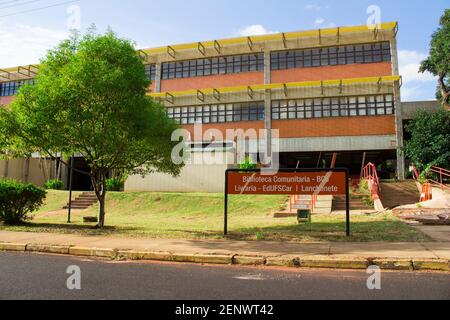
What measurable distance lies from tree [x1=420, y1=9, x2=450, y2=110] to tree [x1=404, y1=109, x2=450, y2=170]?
2.26m

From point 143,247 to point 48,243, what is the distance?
2.55 meters

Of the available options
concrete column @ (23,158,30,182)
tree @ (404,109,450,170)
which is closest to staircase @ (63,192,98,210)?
concrete column @ (23,158,30,182)

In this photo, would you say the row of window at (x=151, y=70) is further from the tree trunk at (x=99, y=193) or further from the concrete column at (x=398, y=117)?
the tree trunk at (x=99, y=193)

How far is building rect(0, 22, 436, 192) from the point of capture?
2952 cm

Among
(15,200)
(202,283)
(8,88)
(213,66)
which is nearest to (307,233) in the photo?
(202,283)

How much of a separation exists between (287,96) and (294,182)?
23366 millimetres

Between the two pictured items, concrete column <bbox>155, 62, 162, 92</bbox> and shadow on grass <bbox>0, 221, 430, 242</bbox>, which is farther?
concrete column <bbox>155, 62, 162, 92</bbox>

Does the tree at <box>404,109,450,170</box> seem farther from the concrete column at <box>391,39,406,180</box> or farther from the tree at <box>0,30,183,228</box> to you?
the tree at <box>0,30,183,228</box>

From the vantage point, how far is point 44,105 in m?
10.9

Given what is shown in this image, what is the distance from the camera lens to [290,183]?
32.1 ft

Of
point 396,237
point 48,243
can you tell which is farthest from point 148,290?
point 396,237

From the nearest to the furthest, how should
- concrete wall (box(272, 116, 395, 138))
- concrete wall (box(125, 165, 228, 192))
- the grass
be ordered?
the grass
concrete wall (box(125, 165, 228, 192))
concrete wall (box(272, 116, 395, 138))

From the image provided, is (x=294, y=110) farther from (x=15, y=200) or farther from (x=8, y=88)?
(x=8, y=88)
